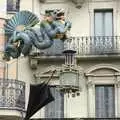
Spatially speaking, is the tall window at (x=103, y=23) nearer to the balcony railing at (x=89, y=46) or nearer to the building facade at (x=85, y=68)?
the building facade at (x=85, y=68)

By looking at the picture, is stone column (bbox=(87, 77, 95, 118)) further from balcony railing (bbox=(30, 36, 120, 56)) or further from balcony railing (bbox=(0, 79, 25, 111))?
balcony railing (bbox=(0, 79, 25, 111))

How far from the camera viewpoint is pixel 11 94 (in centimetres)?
2023

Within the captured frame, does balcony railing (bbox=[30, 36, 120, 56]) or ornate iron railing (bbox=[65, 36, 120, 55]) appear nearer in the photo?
balcony railing (bbox=[30, 36, 120, 56])

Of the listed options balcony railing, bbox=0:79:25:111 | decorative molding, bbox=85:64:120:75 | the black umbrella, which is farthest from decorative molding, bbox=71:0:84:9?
the black umbrella

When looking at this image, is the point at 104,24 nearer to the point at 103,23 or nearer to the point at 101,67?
the point at 103,23

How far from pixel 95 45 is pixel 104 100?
2.54m

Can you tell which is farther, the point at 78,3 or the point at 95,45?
the point at 78,3

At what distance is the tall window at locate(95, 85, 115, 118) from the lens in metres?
26.6

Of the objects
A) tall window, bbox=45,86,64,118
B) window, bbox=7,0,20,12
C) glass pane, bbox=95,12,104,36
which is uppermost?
window, bbox=7,0,20,12

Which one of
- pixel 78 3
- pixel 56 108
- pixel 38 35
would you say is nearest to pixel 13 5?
pixel 78 3

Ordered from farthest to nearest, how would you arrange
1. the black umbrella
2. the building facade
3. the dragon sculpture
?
the building facade → the black umbrella → the dragon sculpture

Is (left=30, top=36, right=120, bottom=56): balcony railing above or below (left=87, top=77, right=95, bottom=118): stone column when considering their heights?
above

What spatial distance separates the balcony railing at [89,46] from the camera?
26484mm

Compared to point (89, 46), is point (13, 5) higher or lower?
higher
